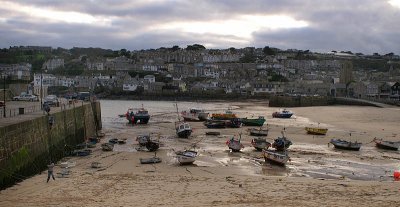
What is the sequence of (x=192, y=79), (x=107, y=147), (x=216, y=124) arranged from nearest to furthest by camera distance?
(x=107, y=147) < (x=216, y=124) < (x=192, y=79)

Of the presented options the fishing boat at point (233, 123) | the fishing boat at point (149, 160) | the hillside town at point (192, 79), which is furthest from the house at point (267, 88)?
the fishing boat at point (149, 160)

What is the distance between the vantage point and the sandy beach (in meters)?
17.3

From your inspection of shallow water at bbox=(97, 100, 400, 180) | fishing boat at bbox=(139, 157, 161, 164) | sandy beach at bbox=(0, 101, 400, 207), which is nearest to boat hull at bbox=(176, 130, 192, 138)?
shallow water at bbox=(97, 100, 400, 180)

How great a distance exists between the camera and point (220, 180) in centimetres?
2153

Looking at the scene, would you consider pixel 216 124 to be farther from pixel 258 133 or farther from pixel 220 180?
pixel 220 180

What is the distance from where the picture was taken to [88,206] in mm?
16203

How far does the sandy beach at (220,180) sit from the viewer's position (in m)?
17.3

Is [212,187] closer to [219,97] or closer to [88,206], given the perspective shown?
[88,206]

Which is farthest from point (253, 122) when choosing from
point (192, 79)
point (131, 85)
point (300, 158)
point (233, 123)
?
point (192, 79)

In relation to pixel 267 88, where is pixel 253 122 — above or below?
below

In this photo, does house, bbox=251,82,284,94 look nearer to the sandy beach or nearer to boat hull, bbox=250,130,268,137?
boat hull, bbox=250,130,268,137

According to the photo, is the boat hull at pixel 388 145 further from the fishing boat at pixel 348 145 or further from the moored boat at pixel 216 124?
the moored boat at pixel 216 124

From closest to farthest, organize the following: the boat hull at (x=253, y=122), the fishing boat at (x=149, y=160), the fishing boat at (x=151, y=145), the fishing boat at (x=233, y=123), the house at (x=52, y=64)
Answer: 1. the fishing boat at (x=149, y=160)
2. the fishing boat at (x=151, y=145)
3. the fishing boat at (x=233, y=123)
4. the boat hull at (x=253, y=122)
5. the house at (x=52, y=64)

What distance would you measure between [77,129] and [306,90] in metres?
87.1
